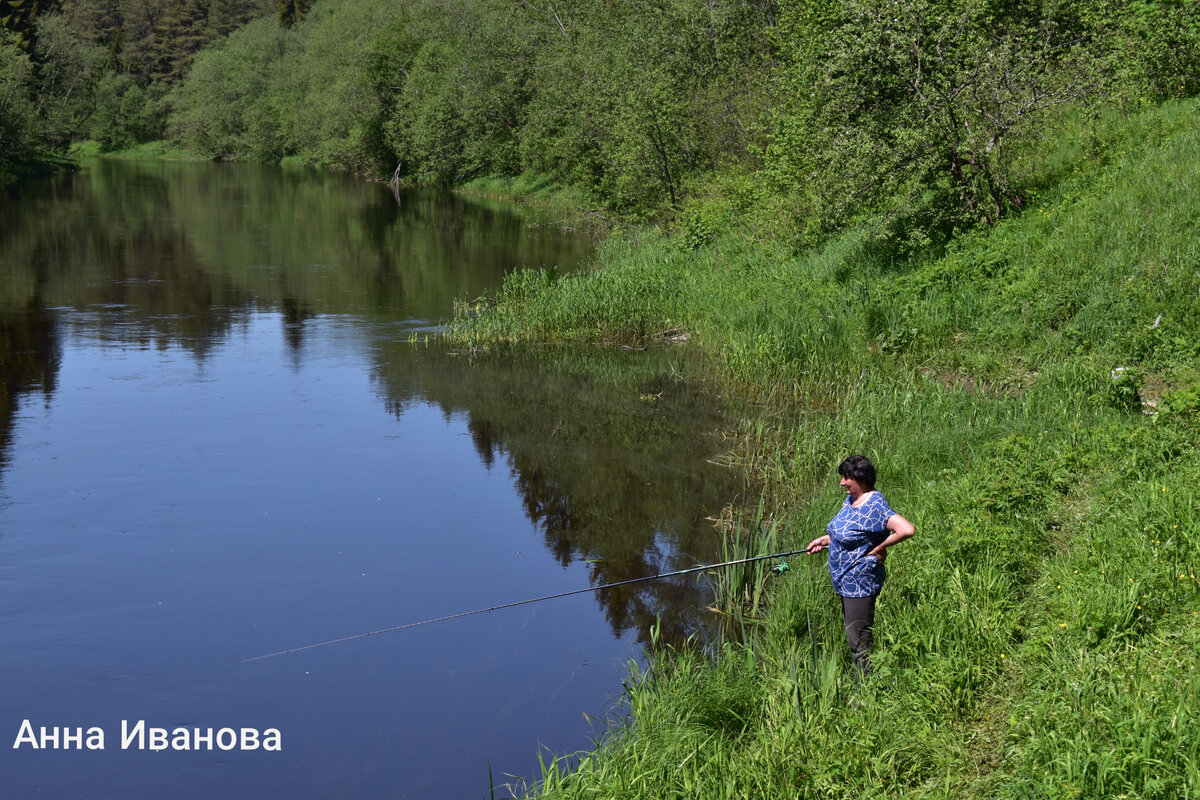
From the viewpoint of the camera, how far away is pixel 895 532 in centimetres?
649

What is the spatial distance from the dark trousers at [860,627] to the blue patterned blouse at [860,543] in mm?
63

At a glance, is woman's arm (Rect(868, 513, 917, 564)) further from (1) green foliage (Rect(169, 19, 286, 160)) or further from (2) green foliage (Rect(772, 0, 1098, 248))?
(1) green foliage (Rect(169, 19, 286, 160))

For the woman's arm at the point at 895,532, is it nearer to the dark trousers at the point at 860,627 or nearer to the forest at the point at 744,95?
the dark trousers at the point at 860,627

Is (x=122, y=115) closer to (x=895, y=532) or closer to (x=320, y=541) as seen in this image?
(x=320, y=541)

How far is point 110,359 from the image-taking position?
1869 centimetres

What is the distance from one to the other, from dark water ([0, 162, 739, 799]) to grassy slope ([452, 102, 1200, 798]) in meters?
1.10

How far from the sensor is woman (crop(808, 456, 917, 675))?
652cm

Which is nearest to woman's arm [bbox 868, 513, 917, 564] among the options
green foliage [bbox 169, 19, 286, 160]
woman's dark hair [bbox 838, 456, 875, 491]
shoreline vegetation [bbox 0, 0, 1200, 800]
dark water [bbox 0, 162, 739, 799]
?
woman's dark hair [bbox 838, 456, 875, 491]

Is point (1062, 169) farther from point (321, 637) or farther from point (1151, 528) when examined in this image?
point (321, 637)

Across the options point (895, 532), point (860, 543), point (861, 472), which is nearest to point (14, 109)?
point (861, 472)

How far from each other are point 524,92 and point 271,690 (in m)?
46.6

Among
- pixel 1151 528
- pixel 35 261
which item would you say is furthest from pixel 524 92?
pixel 1151 528

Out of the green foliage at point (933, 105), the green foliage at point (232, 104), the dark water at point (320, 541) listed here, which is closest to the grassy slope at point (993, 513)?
the green foliage at point (933, 105)

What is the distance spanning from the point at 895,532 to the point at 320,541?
6219mm
